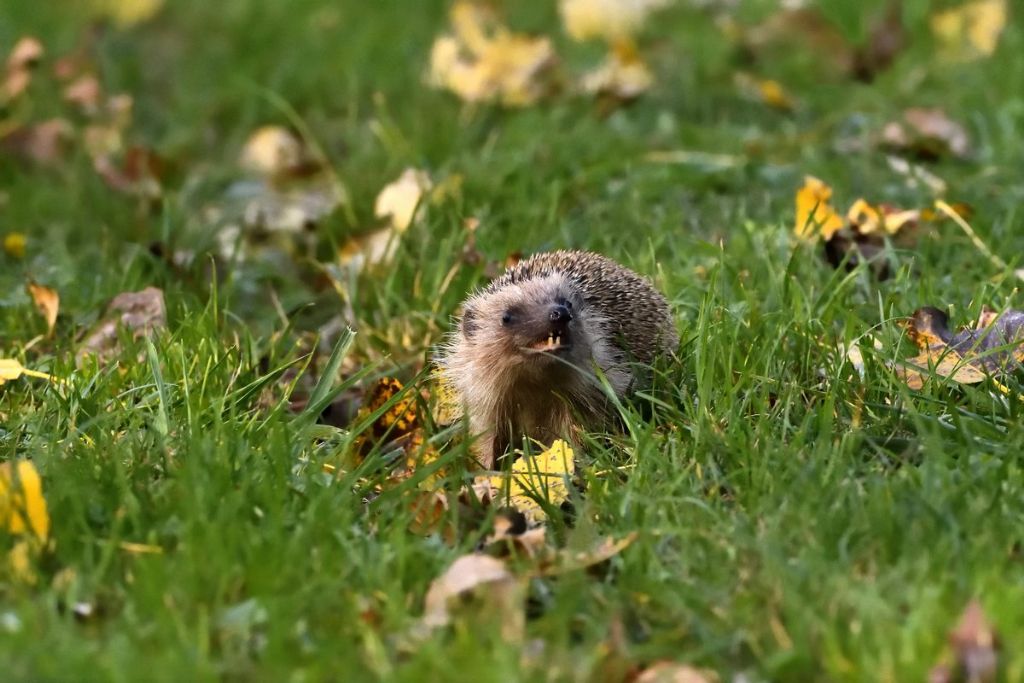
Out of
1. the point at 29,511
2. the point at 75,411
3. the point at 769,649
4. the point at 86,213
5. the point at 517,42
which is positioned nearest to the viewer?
the point at 769,649

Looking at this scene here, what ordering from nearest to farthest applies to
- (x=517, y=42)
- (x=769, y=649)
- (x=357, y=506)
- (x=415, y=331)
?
(x=769, y=649) < (x=357, y=506) < (x=415, y=331) < (x=517, y=42)

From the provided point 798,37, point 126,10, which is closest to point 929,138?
point 798,37

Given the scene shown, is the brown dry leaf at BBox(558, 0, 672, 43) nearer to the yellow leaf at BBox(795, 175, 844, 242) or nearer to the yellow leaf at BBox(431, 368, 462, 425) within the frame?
the yellow leaf at BBox(795, 175, 844, 242)

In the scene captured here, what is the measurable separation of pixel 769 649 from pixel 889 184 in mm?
3855

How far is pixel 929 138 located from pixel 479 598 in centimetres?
442

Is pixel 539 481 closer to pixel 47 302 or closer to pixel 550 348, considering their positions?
pixel 550 348

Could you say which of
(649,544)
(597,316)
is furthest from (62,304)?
(649,544)

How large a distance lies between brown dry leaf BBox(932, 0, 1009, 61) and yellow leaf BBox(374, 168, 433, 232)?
11.8 ft

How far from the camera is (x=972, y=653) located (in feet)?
9.19

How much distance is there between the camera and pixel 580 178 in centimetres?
640

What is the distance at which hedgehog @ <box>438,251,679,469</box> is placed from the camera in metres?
4.66

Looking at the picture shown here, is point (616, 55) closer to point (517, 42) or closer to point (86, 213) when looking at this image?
point (517, 42)

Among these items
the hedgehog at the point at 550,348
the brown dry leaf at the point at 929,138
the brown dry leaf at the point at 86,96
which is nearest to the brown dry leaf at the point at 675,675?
the hedgehog at the point at 550,348

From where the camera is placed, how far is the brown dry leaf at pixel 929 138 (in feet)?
22.6
